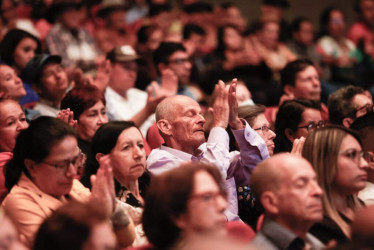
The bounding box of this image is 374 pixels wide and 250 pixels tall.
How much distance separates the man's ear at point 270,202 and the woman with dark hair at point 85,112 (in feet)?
4.65

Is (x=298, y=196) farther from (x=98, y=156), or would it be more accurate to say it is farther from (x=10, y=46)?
(x=10, y=46)

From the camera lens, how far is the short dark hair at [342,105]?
399 cm

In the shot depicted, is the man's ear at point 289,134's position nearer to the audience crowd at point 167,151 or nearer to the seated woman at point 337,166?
the audience crowd at point 167,151

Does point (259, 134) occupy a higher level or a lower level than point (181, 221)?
lower

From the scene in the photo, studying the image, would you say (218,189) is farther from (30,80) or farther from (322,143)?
(30,80)

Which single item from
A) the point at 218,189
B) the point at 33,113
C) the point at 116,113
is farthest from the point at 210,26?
the point at 218,189

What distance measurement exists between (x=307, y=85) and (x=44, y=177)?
2.44m

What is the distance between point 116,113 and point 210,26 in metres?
2.87

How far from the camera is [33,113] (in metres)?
3.96

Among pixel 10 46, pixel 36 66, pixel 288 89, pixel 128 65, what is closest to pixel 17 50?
pixel 10 46

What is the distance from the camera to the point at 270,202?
7.93ft

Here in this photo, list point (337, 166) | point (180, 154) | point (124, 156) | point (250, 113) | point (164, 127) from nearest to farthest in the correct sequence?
point (337, 166) < point (124, 156) < point (180, 154) < point (164, 127) < point (250, 113)

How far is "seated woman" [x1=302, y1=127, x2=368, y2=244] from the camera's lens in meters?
2.65

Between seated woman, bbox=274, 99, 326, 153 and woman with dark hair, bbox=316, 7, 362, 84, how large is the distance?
2.90 meters
